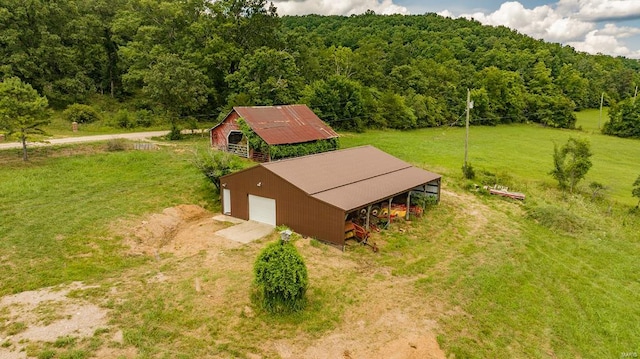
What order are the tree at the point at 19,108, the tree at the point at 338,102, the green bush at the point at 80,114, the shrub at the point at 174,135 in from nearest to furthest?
1. the tree at the point at 19,108
2. the shrub at the point at 174,135
3. the green bush at the point at 80,114
4. the tree at the point at 338,102

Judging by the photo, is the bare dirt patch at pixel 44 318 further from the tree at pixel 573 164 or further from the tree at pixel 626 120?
the tree at pixel 626 120

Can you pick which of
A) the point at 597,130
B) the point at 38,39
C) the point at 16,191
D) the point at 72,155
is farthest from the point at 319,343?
the point at 597,130

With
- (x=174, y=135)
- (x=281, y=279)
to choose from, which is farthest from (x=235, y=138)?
(x=281, y=279)

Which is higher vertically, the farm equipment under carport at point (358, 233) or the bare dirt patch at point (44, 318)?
the farm equipment under carport at point (358, 233)

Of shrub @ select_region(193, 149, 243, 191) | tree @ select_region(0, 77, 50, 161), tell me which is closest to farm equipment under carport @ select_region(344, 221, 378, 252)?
shrub @ select_region(193, 149, 243, 191)

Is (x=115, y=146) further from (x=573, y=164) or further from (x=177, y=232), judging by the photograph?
(x=573, y=164)

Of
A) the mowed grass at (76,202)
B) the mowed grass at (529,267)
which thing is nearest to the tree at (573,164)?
the mowed grass at (529,267)
